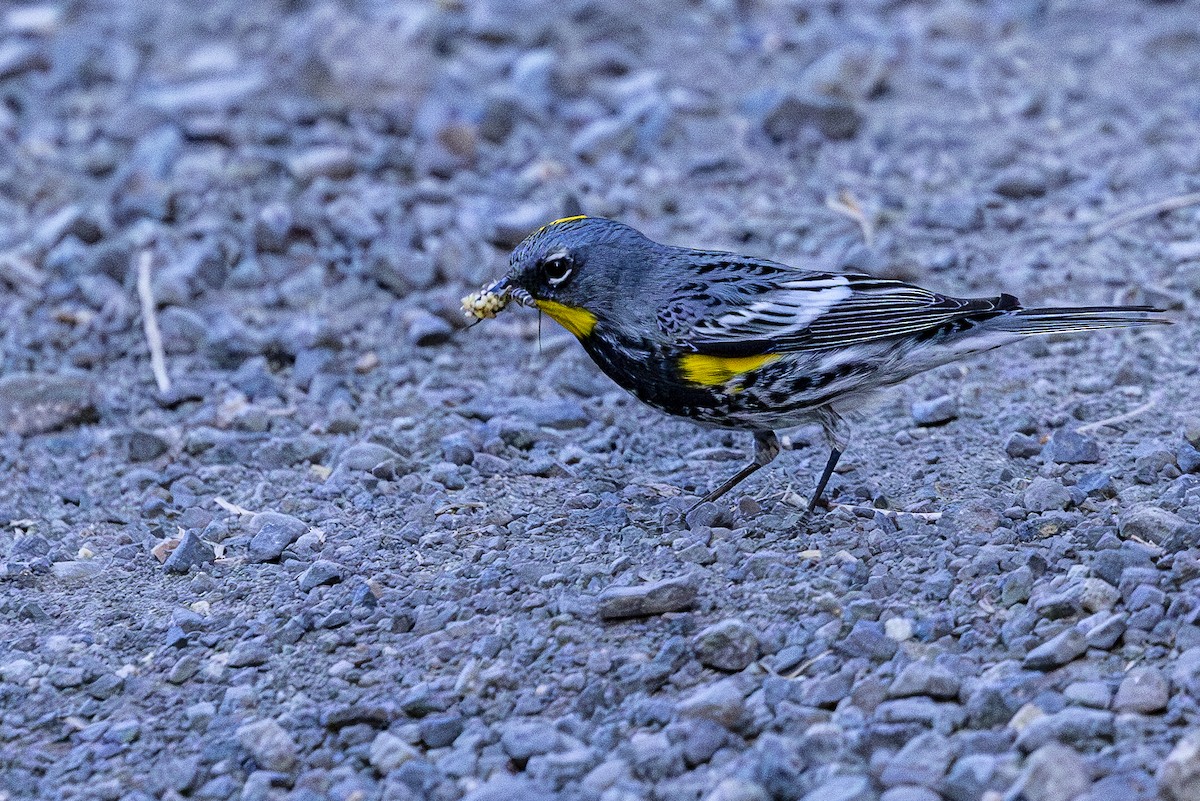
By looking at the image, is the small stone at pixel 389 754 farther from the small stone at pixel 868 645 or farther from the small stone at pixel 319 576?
the small stone at pixel 868 645

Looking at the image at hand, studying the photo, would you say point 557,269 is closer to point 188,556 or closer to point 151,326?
point 188,556

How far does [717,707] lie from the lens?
11.9ft

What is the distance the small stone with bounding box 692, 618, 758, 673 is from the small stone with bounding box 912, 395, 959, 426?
192cm

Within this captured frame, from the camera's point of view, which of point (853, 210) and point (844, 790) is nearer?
point (844, 790)

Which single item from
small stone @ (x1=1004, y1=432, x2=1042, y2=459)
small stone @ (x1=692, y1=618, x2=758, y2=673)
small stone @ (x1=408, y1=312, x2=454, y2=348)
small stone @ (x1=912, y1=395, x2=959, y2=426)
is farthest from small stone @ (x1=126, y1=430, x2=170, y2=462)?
small stone @ (x1=1004, y1=432, x2=1042, y2=459)

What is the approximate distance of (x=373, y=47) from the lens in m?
8.88

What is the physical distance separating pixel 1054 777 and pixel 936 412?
2506 millimetres

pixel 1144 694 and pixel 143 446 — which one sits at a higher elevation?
pixel 1144 694

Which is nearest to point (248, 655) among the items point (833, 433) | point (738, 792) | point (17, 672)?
point (17, 672)

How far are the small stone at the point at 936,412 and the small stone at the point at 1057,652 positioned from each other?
183cm

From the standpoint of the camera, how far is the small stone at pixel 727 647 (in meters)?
3.88

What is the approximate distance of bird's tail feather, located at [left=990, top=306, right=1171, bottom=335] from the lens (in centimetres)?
482

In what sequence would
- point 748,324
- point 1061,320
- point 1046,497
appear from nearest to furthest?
point 1046,497
point 748,324
point 1061,320

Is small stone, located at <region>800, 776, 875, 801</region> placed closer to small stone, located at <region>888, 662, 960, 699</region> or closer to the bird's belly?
small stone, located at <region>888, 662, 960, 699</region>
